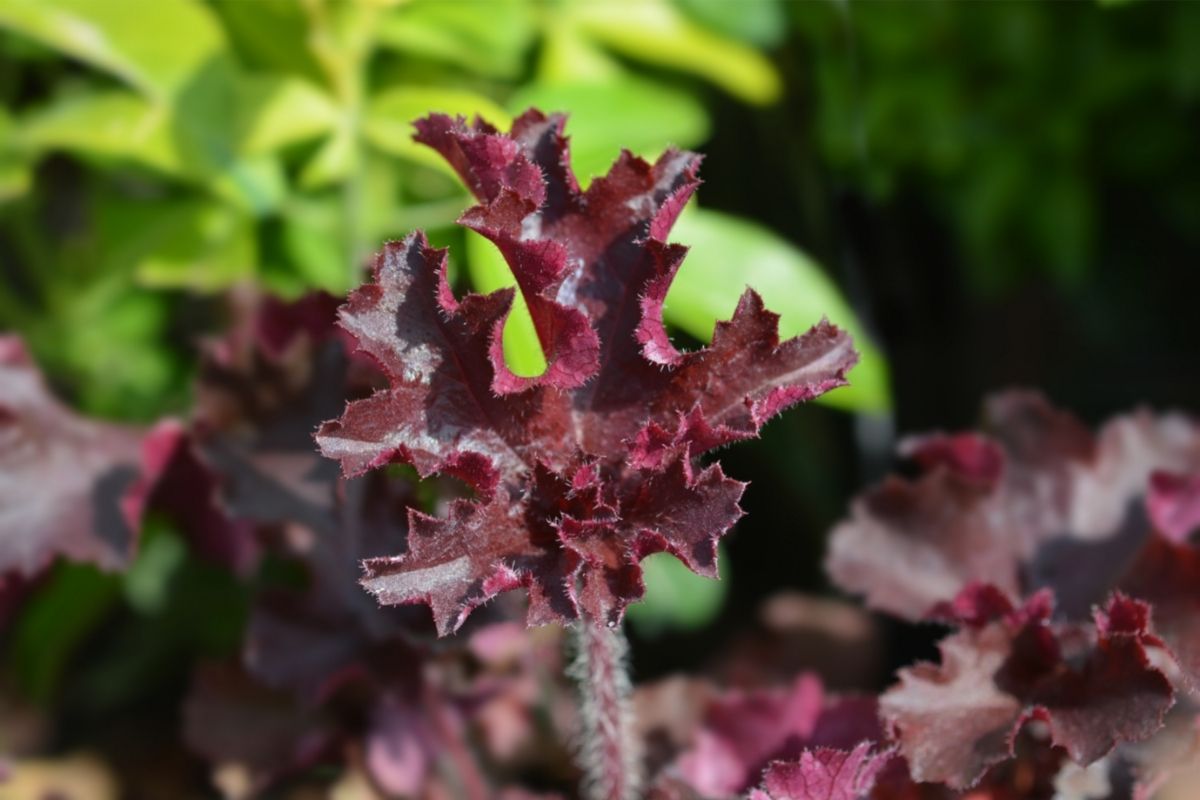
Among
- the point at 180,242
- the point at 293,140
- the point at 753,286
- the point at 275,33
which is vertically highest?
the point at 275,33

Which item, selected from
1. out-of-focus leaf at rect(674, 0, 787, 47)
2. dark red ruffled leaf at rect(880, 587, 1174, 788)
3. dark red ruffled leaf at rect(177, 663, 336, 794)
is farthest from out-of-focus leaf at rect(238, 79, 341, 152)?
dark red ruffled leaf at rect(880, 587, 1174, 788)

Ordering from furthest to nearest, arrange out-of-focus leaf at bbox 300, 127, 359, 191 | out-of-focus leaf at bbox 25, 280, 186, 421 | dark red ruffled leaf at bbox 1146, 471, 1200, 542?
out-of-focus leaf at bbox 25, 280, 186, 421 → out-of-focus leaf at bbox 300, 127, 359, 191 → dark red ruffled leaf at bbox 1146, 471, 1200, 542

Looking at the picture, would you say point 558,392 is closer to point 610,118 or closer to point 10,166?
point 610,118

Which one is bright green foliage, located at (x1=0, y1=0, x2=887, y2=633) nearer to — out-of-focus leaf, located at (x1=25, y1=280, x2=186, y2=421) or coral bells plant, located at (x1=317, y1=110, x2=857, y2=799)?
out-of-focus leaf, located at (x1=25, y1=280, x2=186, y2=421)

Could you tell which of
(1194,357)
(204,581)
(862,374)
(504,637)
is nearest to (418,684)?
(504,637)

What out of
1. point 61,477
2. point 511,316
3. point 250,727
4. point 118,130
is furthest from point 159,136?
point 250,727

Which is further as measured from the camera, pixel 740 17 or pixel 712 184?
pixel 712 184
